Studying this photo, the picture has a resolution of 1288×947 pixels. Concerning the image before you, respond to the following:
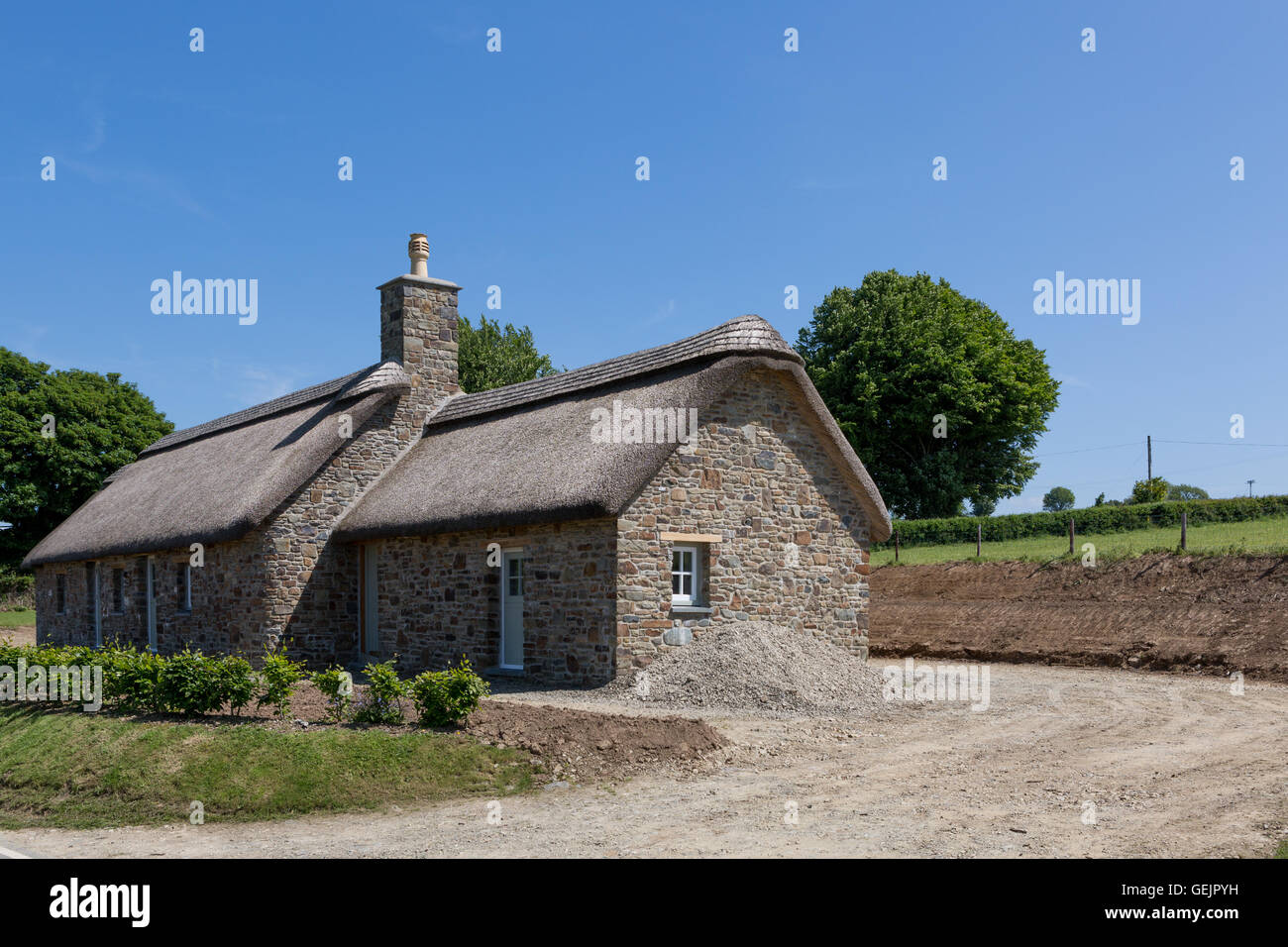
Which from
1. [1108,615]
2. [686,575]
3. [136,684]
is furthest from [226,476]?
[1108,615]

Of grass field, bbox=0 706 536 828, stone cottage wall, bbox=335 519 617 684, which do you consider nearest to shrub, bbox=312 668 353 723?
grass field, bbox=0 706 536 828

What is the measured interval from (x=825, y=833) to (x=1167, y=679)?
11.9 m

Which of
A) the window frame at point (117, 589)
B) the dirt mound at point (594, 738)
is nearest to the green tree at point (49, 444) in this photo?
the window frame at point (117, 589)

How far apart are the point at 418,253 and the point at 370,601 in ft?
24.5

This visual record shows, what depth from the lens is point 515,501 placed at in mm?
15891

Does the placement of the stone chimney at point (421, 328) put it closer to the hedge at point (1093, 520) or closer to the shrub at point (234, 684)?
the shrub at point (234, 684)

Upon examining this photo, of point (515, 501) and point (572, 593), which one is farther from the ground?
→ point (515, 501)

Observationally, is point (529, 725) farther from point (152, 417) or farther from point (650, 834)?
point (152, 417)

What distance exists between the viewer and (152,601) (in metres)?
22.4

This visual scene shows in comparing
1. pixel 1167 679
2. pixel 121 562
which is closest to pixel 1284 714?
pixel 1167 679

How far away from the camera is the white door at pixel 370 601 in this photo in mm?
19688

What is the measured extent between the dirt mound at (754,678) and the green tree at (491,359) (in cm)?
2961

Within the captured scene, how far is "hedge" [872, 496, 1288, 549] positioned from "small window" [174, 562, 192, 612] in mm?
20768

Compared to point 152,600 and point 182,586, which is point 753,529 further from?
point 152,600
